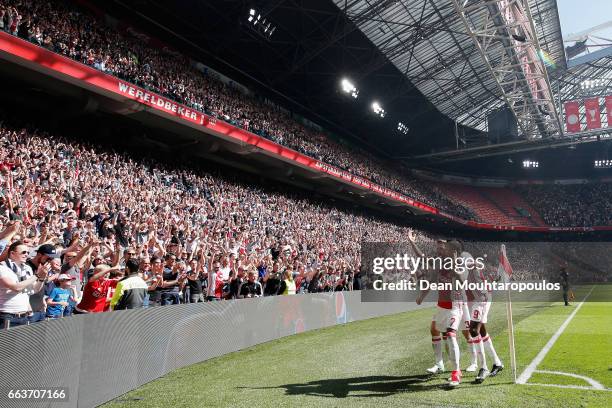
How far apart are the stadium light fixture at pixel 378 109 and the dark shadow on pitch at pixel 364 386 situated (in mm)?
33521

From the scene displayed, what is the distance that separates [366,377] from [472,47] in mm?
31689

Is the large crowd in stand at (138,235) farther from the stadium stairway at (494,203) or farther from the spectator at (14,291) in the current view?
the stadium stairway at (494,203)

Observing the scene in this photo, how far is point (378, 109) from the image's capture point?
40.2 metres

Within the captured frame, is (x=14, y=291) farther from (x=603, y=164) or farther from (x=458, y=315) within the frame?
(x=603, y=164)

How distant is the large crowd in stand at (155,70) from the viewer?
16859 millimetres

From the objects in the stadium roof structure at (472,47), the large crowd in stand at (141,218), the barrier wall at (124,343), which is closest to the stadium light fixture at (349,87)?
the stadium roof structure at (472,47)

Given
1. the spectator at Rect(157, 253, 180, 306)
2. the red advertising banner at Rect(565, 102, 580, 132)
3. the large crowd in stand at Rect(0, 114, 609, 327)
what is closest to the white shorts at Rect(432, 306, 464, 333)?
the large crowd in stand at Rect(0, 114, 609, 327)

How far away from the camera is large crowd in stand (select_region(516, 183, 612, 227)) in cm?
5744

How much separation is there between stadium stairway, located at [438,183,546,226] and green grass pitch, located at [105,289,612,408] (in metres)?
46.6

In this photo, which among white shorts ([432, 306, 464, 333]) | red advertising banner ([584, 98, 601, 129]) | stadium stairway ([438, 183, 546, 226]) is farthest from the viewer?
stadium stairway ([438, 183, 546, 226])

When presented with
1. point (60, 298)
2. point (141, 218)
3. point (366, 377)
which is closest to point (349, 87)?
point (141, 218)

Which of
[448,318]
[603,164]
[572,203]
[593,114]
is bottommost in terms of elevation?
[448,318]

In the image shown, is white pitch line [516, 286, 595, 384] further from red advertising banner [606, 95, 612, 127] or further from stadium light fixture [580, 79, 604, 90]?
stadium light fixture [580, 79, 604, 90]

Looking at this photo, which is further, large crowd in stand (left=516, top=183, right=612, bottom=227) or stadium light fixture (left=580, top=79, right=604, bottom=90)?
large crowd in stand (left=516, top=183, right=612, bottom=227)
